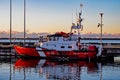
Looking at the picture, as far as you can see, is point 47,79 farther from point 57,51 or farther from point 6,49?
point 6,49

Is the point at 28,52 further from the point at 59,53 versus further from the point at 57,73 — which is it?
the point at 57,73

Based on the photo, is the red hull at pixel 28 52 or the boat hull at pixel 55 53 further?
the red hull at pixel 28 52

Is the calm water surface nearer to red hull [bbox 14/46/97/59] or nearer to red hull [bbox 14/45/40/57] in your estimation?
red hull [bbox 14/46/97/59]

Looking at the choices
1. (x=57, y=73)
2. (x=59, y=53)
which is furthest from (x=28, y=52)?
(x=57, y=73)

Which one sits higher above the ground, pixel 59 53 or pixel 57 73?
pixel 59 53

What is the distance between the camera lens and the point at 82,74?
56.9 metres

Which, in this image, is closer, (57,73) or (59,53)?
(57,73)

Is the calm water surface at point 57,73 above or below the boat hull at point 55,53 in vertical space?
below

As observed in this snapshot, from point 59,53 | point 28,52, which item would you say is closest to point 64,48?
point 59,53

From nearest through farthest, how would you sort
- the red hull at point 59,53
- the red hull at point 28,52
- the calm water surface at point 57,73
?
the calm water surface at point 57,73, the red hull at point 59,53, the red hull at point 28,52

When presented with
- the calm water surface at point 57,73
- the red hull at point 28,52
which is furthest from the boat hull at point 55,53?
the calm water surface at point 57,73

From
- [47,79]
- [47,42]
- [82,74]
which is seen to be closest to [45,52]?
[47,42]

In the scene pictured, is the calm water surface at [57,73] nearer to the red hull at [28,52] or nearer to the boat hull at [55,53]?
the boat hull at [55,53]

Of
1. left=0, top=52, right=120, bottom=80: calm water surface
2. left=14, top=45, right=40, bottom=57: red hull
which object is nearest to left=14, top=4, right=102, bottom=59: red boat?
left=14, top=45, right=40, bottom=57: red hull
